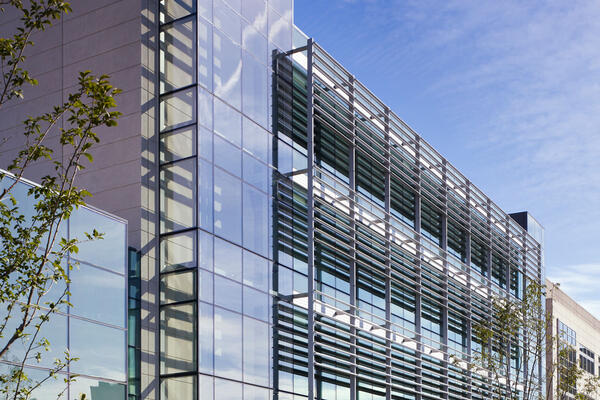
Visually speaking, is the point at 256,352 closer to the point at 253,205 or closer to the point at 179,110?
the point at 253,205

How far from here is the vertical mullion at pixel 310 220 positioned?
87.2ft

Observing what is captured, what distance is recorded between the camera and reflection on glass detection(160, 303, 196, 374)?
71.4ft

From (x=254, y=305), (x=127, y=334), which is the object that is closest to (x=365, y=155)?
(x=254, y=305)

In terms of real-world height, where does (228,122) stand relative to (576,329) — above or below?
above

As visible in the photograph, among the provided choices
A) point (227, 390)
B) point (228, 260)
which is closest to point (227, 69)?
point (228, 260)

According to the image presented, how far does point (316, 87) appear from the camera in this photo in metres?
28.8

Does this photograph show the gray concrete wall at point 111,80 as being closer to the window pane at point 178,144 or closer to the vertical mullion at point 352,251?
the window pane at point 178,144

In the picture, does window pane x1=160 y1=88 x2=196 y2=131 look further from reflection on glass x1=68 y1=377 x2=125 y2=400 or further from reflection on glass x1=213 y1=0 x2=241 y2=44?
reflection on glass x1=68 y1=377 x2=125 y2=400

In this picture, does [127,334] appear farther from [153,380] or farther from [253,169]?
[253,169]

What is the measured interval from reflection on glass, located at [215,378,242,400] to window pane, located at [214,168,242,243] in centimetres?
412

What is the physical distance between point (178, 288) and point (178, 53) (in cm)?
689

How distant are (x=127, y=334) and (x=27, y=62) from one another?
10796 millimetres

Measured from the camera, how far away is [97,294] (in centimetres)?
1916

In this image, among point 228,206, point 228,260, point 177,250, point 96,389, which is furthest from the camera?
point 228,206
